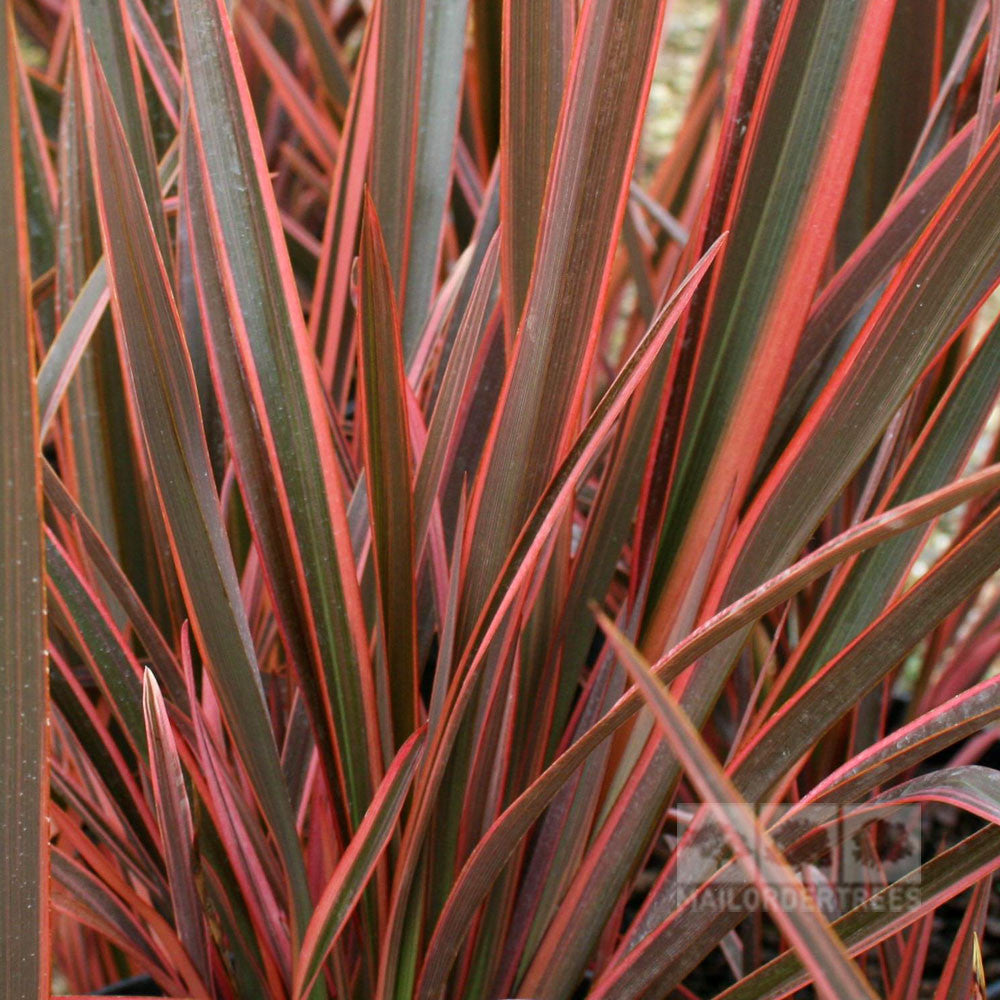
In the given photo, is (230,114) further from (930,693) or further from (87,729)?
(930,693)

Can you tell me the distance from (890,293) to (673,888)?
261 mm

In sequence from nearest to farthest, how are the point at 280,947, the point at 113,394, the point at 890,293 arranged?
1. the point at 890,293
2. the point at 280,947
3. the point at 113,394

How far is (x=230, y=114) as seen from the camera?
0.41 m

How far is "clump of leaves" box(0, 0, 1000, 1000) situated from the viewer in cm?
37

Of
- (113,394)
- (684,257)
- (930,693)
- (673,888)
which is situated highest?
(684,257)

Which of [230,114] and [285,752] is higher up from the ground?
[230,114]

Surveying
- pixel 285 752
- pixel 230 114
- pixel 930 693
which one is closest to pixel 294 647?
pixel 285 752

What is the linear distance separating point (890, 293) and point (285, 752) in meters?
0.36

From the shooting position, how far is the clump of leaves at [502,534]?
37 cm

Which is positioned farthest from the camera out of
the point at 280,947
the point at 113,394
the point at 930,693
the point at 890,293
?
the point at 930,693

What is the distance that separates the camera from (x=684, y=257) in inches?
19.7

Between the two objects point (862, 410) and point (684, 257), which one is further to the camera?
point (684, 257)

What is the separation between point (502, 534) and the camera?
1.40 ft

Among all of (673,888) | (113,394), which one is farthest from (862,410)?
(113,394)
